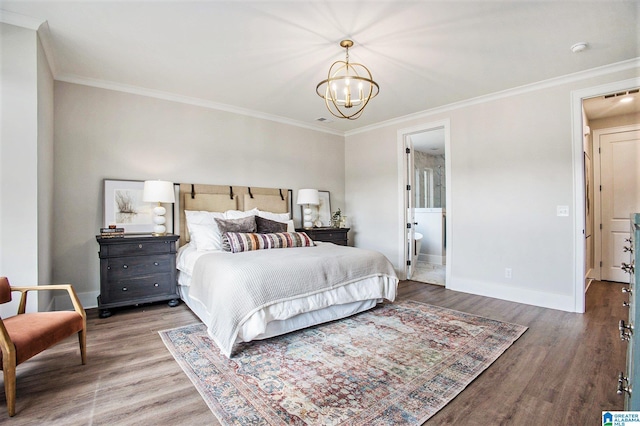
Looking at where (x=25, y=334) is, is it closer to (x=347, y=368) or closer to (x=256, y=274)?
(x=256, y=274)

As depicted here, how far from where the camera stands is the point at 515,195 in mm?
3973

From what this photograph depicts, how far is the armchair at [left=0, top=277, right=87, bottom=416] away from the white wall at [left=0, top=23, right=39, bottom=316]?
421 millimetres

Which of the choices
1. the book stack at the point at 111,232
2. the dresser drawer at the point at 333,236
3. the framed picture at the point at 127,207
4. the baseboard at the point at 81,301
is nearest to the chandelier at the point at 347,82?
the dresser drawer at the point at 333,236

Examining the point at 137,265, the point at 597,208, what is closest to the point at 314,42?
the point at 137,265

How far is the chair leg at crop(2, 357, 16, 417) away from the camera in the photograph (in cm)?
171

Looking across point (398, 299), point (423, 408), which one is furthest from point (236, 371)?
point (398, 299)

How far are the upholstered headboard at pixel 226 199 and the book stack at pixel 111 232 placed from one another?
733mm

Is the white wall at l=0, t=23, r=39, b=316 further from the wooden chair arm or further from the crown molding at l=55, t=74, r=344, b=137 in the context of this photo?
the crown molding at l=55, t=74, r=344, b=137

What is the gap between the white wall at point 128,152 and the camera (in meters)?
3.49

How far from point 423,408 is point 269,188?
3833 mm

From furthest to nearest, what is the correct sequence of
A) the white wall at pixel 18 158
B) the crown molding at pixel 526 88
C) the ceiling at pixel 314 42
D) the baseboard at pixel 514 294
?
1. the baseboard at pixel 514 294
2. the crown molding at pixel 526 88
3. the white wall at pixel 18 158
4. the ceiling at pixel 314 42

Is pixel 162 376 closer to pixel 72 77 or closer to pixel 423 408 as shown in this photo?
pixel 423 408

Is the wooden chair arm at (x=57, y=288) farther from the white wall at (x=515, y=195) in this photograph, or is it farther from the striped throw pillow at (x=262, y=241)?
the white wall at (x=515, y=195)

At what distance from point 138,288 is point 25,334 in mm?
1608
